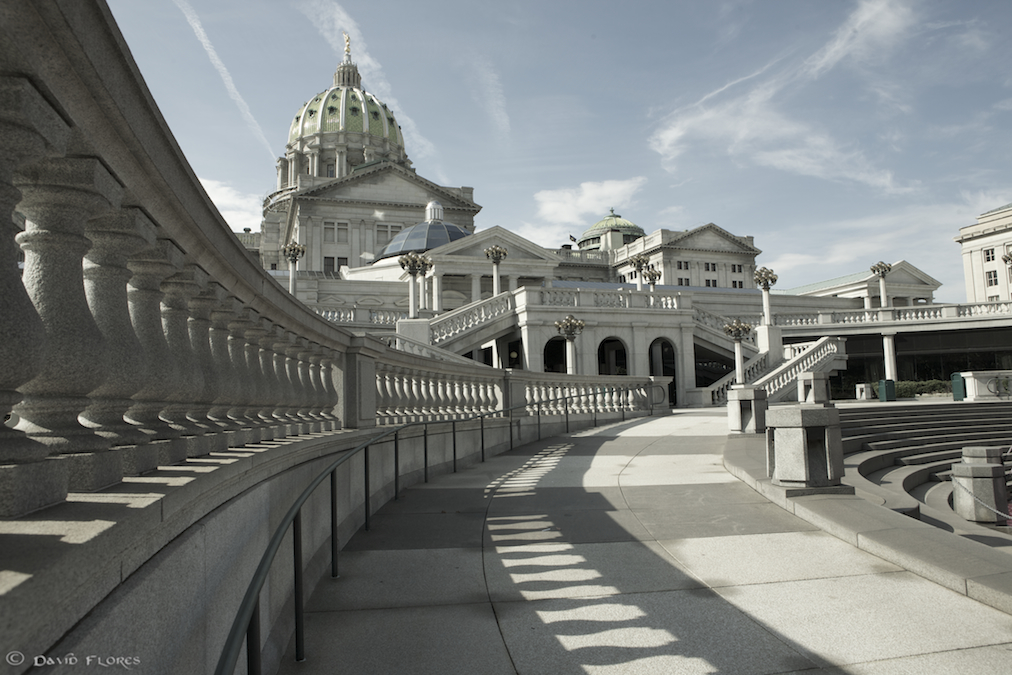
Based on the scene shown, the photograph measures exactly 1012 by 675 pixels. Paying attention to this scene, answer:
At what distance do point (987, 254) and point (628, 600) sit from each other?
108 m

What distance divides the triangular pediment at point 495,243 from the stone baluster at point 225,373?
51156mm

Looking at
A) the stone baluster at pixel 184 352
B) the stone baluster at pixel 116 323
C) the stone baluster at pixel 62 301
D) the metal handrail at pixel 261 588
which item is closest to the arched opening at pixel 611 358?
the metal handrail at pixel 261 588

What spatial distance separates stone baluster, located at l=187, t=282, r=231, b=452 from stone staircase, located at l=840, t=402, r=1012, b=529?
8210 mm

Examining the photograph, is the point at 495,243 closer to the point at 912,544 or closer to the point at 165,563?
the point at 912,544

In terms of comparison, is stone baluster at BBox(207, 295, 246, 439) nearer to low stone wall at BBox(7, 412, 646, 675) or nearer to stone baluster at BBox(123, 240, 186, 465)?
low stone wall at BBox(7, 412, 646, 675)

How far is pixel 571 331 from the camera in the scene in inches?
1396

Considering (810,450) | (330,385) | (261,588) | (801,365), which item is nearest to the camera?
(261,588)

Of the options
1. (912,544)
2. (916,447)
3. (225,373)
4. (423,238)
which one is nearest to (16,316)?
(225,373)

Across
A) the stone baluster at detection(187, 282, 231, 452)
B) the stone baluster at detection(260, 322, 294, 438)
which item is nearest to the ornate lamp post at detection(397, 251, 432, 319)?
the stone baluster at detection(260, 322, 294, 438)

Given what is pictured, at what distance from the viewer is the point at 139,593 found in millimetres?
2516

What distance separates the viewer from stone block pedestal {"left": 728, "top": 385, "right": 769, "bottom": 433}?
1731cm

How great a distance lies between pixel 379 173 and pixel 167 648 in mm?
86885

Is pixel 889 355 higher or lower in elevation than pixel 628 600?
higher

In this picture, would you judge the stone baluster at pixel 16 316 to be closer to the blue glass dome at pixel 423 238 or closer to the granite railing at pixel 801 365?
the granite railing at pixel 801 365
